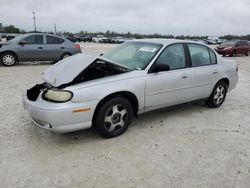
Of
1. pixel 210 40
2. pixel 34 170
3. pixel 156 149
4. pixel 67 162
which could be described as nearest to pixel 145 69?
pixel 156 149

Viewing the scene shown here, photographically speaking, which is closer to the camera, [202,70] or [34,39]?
[202,70]

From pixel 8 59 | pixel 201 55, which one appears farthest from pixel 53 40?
pixel 201 55

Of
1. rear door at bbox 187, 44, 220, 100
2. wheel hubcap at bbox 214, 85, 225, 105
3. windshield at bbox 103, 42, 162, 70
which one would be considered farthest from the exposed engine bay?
wheel hubcap at bbox 214, 85, 225, 105

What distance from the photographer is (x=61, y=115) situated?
11.1 ft

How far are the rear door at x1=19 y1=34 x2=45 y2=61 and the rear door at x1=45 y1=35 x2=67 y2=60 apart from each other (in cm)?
22

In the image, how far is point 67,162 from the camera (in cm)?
324

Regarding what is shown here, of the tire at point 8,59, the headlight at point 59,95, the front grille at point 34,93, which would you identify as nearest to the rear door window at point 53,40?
the tire at point 8,59

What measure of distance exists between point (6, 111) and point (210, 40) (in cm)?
5082

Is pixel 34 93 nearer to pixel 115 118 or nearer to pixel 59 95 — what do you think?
pixel 59 95

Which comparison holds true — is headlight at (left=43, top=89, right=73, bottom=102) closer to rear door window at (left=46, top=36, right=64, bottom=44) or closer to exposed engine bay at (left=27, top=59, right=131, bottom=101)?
exposed engine bay at (left=27, top=59, right=131, bottom=101)

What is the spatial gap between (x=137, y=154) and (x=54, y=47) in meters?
9.48

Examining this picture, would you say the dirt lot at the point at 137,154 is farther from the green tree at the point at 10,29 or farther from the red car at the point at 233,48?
the green tree at the point at 10,29

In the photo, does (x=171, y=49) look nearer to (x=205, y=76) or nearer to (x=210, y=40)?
(x=205, y=76)

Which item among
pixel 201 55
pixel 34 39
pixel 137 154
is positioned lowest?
pixel 137 154
